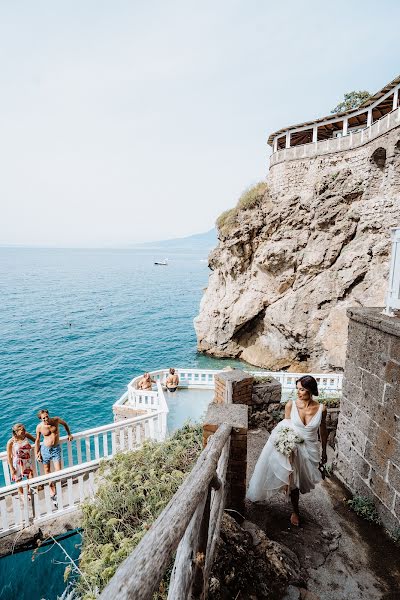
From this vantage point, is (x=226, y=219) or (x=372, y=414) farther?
(x=226, y=219)

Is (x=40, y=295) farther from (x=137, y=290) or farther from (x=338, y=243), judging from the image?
(x=338, y=243)

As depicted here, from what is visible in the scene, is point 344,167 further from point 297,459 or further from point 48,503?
point 48,503

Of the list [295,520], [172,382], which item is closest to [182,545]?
[295,520]

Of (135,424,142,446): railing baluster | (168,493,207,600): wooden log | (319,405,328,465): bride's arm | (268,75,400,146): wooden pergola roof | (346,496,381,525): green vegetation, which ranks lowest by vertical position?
(135,424,142,446): railing baluster

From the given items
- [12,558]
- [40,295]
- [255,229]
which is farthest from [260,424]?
[40,295]

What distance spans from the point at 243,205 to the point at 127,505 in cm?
2297

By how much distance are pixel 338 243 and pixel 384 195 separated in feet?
11.5

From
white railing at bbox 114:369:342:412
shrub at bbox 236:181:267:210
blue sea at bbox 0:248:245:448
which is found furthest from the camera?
shrub at bbox 236:181:267:210

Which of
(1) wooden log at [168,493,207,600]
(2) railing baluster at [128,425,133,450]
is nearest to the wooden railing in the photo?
(1) wooden log at [168,493,207,600]

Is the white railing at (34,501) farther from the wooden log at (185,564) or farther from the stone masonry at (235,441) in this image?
the wooden log at (185,564)

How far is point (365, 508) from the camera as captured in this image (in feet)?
14.7

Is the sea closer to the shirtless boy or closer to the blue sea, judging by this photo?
the blue sea

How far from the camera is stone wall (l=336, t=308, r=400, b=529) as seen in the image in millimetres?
4148

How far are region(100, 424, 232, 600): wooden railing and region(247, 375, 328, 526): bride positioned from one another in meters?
1.23
